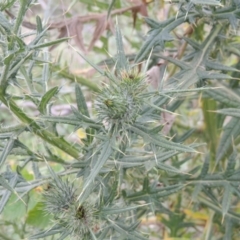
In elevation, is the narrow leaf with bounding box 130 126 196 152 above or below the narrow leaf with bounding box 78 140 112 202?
below

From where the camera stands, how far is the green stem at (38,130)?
1190 mm

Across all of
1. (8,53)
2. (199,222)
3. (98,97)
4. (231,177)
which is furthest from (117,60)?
(199,222)

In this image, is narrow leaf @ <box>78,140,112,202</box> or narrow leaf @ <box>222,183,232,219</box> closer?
narrow leaf @ <box>78,140,112,202</box>

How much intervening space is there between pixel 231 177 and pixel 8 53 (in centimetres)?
74


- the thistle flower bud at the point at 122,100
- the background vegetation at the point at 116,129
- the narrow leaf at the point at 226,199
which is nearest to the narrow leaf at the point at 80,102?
the background vegetation at the point at 116,129

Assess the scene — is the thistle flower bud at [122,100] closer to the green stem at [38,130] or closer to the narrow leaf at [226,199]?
the green stem at [38,130]

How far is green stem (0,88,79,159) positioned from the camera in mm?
1190

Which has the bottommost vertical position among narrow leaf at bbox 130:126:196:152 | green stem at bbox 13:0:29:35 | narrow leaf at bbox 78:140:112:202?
narrow leaf at bbox 130:126:196:152

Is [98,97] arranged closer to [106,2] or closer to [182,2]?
[182,2]

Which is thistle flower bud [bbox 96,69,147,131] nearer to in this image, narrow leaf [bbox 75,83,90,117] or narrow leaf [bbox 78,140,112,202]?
narrow leaf [bbox 78,140,112,202]

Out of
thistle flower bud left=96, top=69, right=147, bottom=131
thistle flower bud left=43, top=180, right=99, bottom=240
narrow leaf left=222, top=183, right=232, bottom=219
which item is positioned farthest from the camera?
narrow leaf left=222, top=183, right=232, bottom=219

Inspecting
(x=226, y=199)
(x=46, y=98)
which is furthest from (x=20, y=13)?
(x=226, y=199)

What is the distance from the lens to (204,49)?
5.16 ft

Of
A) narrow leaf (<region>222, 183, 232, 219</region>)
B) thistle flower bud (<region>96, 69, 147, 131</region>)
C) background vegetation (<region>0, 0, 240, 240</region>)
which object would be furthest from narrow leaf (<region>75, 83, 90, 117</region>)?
narrow leaf (<region>222, 183, 232, 219</region>)
